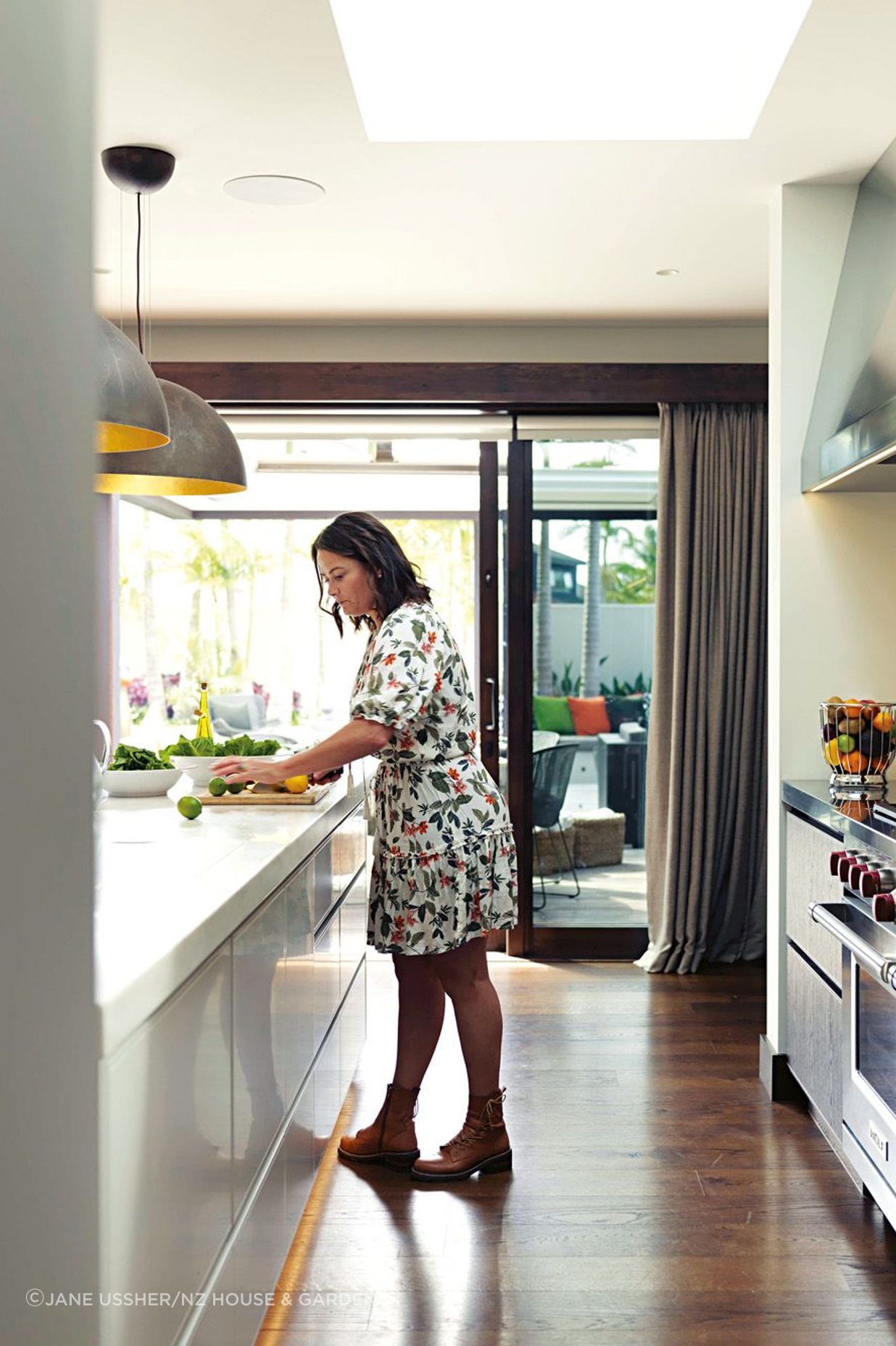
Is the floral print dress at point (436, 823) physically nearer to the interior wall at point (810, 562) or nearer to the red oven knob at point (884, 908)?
the red oven knob at point (884, 908)

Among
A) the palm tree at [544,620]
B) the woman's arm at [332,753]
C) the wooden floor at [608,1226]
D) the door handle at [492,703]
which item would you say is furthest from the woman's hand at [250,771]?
the palm tree at [544,620]

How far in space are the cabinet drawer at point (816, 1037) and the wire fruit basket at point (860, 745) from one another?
0.46 m

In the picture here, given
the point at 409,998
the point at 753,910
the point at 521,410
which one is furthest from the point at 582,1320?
the point at 521,410

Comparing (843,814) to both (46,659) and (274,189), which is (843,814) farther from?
(46,659)

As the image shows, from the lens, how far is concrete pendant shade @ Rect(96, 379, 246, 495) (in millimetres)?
2893

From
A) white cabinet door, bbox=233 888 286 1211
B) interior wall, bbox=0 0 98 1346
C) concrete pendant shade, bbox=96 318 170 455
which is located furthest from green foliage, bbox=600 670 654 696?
interior wall, bbox=0 0 98 1346

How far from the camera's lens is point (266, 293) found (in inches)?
167

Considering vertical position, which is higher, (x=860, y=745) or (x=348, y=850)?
(x=860, y=745)

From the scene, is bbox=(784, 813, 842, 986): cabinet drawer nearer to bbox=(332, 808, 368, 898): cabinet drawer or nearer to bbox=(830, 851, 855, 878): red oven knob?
bbox=(830, 851, 855, 878): red oven knob

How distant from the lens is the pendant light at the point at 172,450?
2.90 metres

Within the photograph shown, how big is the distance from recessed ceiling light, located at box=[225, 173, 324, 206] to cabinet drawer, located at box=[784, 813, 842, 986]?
2.10 m

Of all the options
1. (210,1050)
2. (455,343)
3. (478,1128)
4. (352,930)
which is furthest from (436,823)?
(455,343)

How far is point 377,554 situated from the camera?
274 cm

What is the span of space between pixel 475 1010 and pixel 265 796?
68 cm
